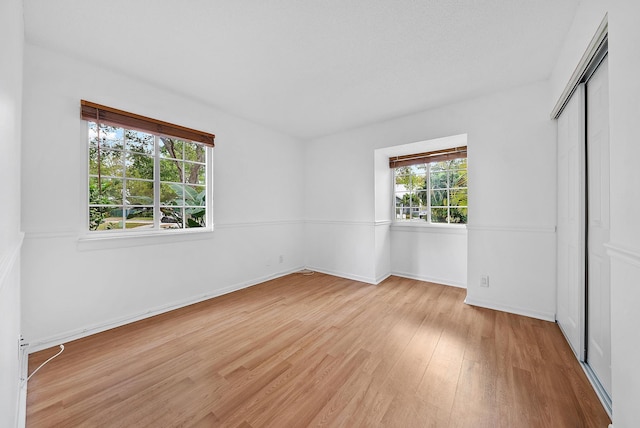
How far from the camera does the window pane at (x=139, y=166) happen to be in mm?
2597

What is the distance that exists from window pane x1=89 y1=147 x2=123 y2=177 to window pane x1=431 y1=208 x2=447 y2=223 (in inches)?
161

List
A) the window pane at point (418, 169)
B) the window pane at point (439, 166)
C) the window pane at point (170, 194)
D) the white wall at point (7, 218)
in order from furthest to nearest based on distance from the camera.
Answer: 1. the window pane at point (418, 169)
2. the window pane at point (439, 166)
3. the window pane at point (170, 194)
4. the white wall at point (7, 218)

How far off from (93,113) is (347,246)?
11.4ft

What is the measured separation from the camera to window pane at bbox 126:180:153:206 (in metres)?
2.60

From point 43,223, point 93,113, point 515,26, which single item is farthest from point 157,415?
point 515,26

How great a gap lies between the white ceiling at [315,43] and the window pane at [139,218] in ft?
4.45

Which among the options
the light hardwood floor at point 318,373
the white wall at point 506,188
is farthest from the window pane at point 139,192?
the white wall at point 506,188

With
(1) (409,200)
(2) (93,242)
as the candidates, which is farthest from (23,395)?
(1) (409,200)

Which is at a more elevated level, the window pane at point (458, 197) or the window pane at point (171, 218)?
the window pane at point (458, 197)

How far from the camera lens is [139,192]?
266 cm

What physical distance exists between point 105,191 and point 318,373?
259 cm

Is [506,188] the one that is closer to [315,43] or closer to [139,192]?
[315,43]

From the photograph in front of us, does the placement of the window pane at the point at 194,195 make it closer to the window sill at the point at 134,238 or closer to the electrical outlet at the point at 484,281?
the window sill at the point at 134,238

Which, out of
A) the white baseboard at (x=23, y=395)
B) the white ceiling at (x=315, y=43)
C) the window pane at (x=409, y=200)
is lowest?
the white baseboard at (x=23, y=395)
